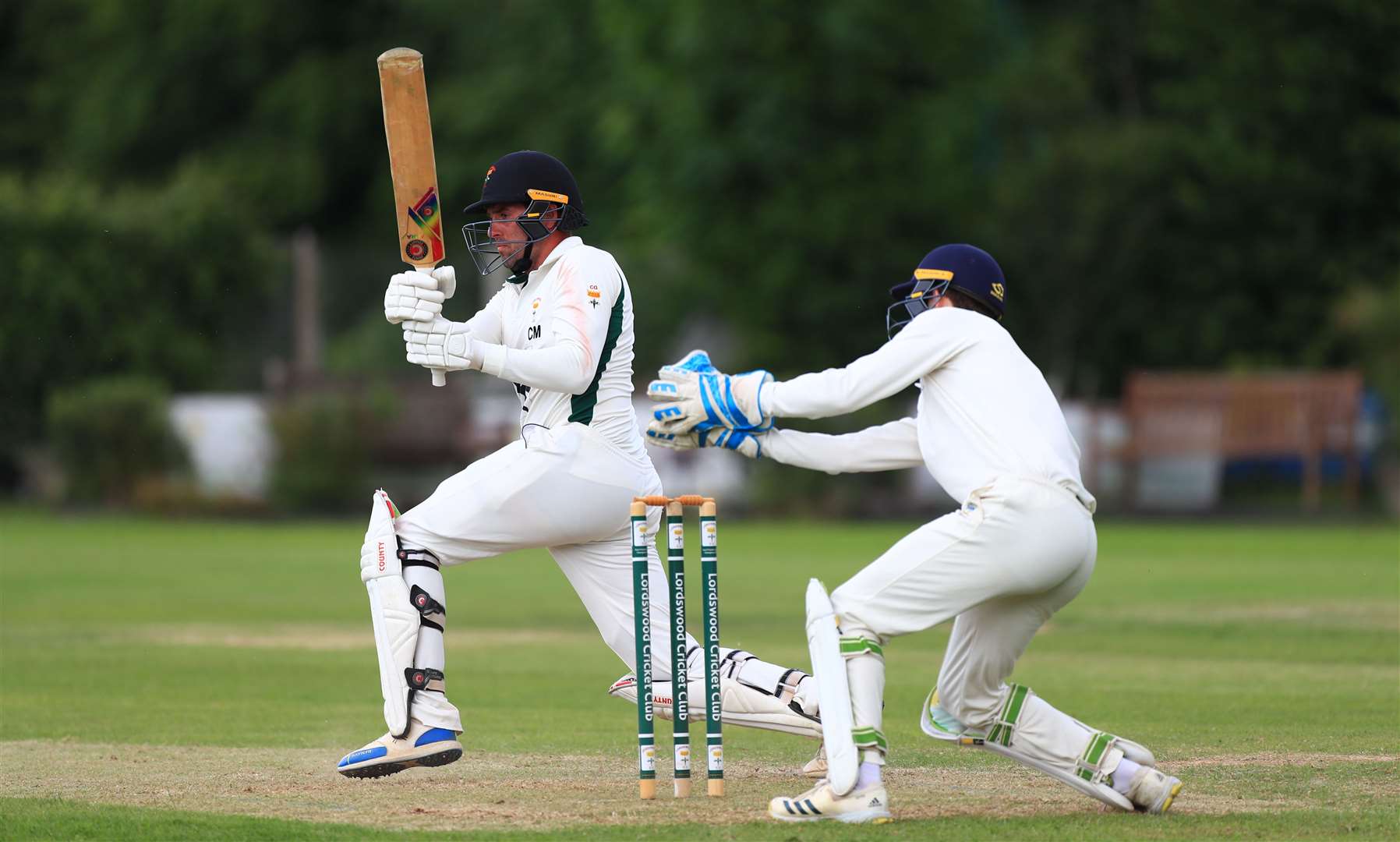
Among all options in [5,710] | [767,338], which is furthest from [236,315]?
[5,710]

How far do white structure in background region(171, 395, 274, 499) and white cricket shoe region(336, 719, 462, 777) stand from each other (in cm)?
1873

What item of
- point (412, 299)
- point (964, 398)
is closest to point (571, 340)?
point (412, 299)

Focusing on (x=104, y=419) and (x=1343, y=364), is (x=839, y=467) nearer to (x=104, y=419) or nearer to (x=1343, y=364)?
(x=104, y=419)

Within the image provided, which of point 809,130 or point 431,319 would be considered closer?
point 431,319

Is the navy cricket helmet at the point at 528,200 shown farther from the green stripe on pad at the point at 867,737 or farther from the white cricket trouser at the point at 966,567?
the green stripe on pad at the point at 867,737

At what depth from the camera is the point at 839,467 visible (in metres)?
6.03

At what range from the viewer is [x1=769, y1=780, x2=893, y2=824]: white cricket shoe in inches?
212

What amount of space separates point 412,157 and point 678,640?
1895 mm

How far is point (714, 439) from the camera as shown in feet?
19.8

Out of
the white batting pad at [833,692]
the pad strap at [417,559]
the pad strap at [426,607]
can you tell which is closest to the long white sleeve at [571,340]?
the pad strap at [417,559]

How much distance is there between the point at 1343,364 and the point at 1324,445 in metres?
4.25

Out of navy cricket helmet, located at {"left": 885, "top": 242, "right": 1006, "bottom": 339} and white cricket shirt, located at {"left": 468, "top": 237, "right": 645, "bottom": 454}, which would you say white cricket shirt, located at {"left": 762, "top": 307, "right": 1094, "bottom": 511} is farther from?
white cricket shirt, located at {"left": 468, "top": 237, "right": 645, "bottom": 454}

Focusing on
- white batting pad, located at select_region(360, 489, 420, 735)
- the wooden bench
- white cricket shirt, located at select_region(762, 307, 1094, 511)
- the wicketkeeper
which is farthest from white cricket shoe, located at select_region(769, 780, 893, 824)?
the wooden bench

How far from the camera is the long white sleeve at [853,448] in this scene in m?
6.00
